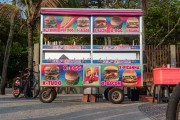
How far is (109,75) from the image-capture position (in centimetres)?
1174

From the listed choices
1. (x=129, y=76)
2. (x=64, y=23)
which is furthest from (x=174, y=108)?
(x=64, y=23)

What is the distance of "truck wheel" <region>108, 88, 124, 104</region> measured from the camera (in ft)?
38.7

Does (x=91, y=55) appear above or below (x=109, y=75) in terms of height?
above

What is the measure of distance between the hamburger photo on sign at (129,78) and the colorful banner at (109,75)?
18 centimetres

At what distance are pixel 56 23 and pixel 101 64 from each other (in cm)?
194

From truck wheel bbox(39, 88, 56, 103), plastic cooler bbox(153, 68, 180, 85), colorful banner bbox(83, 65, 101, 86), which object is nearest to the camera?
plastic cooler bbox(153, 68, 180, 85)

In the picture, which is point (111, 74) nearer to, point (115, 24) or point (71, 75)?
point (71, 75)

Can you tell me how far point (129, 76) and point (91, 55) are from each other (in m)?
1.37

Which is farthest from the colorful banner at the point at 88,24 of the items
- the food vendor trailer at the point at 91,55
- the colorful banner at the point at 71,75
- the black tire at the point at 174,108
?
the black tire at the point at 174,108

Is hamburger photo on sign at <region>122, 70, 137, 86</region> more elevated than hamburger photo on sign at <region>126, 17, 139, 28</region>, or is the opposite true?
hamburger photo on sign at <region>126, 17, 139, 28</region>

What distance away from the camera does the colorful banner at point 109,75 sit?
11.7m

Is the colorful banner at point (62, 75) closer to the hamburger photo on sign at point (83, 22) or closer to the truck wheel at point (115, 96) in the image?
the truck wheel at point (115, 96)

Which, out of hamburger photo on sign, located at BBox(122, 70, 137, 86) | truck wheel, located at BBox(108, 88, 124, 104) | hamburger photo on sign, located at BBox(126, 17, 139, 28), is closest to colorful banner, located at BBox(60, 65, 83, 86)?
truck wheel, located at BBox(108, 88, 124, 104)

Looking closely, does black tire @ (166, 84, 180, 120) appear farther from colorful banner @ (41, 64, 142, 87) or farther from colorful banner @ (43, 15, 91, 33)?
colorful banner @ (43, 15, 91, 33)
